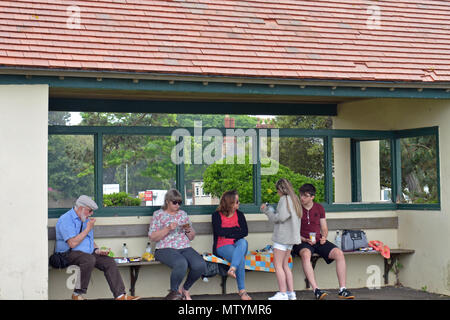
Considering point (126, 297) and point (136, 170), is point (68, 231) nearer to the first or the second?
point (126, 297)

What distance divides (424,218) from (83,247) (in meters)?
4.88

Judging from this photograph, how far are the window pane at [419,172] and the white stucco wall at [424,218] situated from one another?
0.51 meters

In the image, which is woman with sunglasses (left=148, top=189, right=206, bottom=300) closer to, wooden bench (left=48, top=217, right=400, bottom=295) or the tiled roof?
wooden bench (left=48, top=217, right=400, bottom=295)

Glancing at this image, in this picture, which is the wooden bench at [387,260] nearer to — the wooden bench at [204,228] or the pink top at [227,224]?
the wooden bench at [204,228]

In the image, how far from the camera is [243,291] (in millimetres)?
8891

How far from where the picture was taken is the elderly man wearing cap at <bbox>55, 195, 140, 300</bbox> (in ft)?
27.2

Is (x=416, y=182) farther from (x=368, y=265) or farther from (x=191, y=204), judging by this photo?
(x=191, y=204)

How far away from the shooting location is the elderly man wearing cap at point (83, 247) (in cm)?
829

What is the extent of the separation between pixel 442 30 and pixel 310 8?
2.12 meters

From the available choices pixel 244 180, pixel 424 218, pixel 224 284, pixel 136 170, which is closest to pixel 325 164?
pixel 424 218

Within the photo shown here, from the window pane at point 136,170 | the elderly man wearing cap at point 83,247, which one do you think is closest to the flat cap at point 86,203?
the elderly man wearing cap at point 83,247

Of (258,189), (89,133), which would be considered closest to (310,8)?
(258,189)

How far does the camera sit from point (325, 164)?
1035 cm

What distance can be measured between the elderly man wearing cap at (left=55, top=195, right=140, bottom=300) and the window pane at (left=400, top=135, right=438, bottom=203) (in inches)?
184
